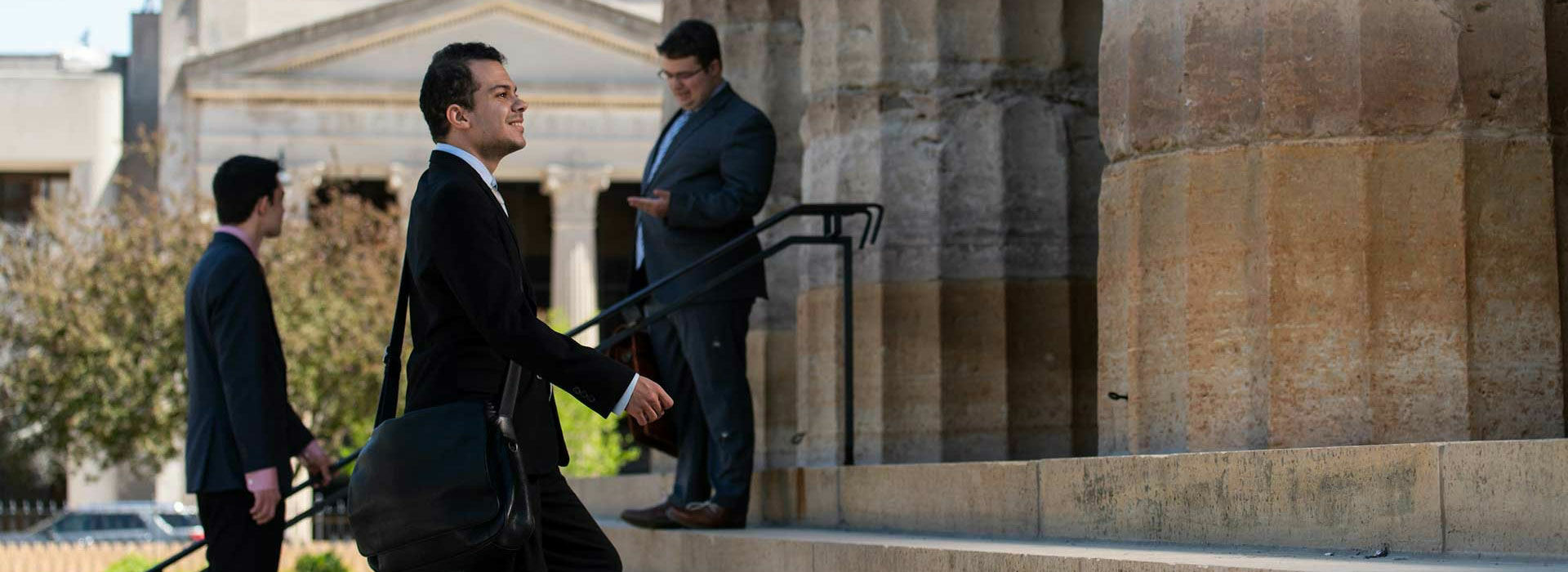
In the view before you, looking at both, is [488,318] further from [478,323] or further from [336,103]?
[336,103]

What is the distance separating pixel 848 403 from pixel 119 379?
28.8m

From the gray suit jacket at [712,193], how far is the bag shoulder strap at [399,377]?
3134 mm

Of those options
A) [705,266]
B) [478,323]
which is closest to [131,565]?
[705,266]

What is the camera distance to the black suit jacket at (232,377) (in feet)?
25.4

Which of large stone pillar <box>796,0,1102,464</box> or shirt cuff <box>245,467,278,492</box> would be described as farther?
large stone pillar <box>796,0,1102,464</box>

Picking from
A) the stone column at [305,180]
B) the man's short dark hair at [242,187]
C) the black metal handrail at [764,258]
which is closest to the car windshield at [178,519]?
the stone column at [305,180]

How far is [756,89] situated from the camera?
11.7 m

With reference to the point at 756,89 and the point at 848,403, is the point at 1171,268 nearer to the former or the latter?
the point at 848,403

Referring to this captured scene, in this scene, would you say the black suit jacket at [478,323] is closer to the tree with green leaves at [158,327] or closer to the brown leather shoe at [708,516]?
the brown leather shoe at [708,516]

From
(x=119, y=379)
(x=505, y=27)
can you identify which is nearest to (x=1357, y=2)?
(x=119, y=379)

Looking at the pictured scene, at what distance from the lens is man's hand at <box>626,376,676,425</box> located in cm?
540

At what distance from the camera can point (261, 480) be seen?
770 centimetres

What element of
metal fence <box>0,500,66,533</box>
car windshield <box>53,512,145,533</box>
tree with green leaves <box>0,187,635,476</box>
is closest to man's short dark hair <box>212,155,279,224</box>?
car windshield <box>53,512,145,533</box>

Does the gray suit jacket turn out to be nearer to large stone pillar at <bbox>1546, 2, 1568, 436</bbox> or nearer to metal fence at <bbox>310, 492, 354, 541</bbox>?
large stone pillar at <bbox>1546, 2, 1568, 436</bbox>
